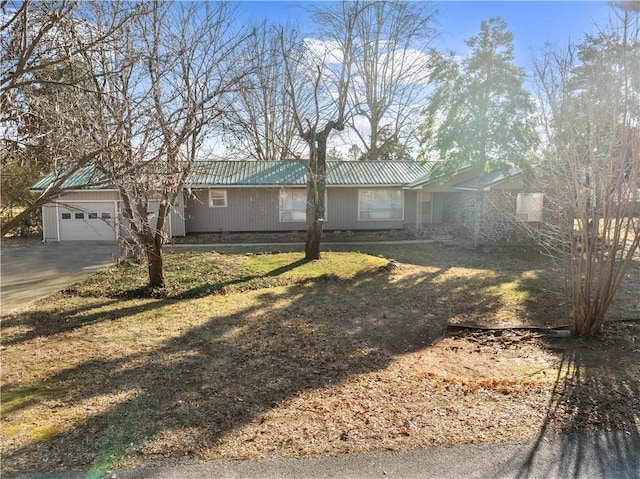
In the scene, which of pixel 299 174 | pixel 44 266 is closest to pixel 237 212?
pixel 299 174

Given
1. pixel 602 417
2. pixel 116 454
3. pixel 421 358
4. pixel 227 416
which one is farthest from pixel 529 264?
pixel 116 454

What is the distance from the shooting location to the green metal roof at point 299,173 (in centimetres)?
2039

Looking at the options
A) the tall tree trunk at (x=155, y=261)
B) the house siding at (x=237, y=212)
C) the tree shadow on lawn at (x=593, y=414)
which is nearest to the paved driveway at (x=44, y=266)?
the tall tree trunk at (x=155, y=261)

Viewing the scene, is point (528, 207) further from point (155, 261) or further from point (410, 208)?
point (155, 261)

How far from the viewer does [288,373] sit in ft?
17.8

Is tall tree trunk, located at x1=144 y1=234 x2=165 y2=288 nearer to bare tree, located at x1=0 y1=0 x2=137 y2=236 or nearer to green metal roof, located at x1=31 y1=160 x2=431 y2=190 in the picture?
bare tree, located at x1=0 y1=0 x2=137 y2=236

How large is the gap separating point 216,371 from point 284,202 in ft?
52.3

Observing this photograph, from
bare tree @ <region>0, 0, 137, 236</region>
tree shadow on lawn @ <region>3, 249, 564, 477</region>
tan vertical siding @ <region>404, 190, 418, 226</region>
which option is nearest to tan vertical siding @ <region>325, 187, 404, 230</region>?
tan vertical siding @ <region>404, 190, 418, 226</region>

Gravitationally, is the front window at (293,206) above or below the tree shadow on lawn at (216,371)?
above

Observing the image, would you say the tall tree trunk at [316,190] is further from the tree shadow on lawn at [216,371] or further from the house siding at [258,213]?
the house siding at [258,213]

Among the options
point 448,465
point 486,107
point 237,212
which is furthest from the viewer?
point 237,212

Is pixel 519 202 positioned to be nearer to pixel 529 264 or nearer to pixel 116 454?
pixel 529 264

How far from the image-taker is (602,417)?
4.09m

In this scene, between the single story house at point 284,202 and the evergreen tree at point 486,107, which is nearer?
the evergreen tree at point 486,107
